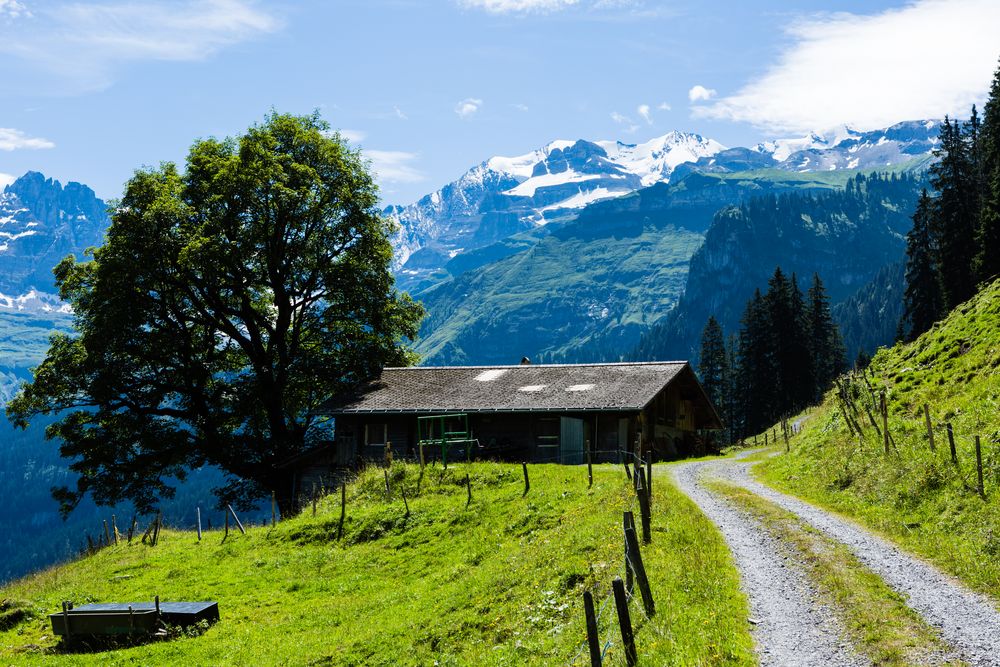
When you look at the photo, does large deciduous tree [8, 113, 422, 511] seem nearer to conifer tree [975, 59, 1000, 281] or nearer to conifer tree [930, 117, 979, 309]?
conifer tree [975, 59, 1000, 281]

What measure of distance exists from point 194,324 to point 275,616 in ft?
101

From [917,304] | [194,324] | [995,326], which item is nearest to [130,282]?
[194,324]

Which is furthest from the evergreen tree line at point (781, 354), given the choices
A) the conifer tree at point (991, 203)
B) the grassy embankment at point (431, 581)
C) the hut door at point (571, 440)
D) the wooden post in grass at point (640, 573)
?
the wooden post in grass at point (640, 573)

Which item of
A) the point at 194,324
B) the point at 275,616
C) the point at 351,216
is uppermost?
the point at 351,216

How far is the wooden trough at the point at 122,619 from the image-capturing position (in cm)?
2481

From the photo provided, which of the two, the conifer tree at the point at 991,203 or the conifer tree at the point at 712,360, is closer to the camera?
the conifer tree at the point at 991,203

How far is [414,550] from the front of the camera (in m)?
30.8

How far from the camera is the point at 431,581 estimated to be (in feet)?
86.6

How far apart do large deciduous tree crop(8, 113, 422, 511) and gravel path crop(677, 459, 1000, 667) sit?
118 ft

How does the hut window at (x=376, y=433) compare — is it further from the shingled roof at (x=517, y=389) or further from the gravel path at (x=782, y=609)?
the gravel path at (x=782, y=609)

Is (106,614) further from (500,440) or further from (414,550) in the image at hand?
(500,440)

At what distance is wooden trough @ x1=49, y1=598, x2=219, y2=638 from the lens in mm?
24812

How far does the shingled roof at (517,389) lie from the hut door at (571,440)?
134 cm

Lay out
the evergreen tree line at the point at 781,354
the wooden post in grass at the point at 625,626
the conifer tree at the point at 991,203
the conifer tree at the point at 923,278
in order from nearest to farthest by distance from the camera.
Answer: the wooden post in grass at the point at 625,626, the conifer tree at the point at 991,203, the conifer tree at the point at 923,278, the evergreen tree line at the point at 781,354
